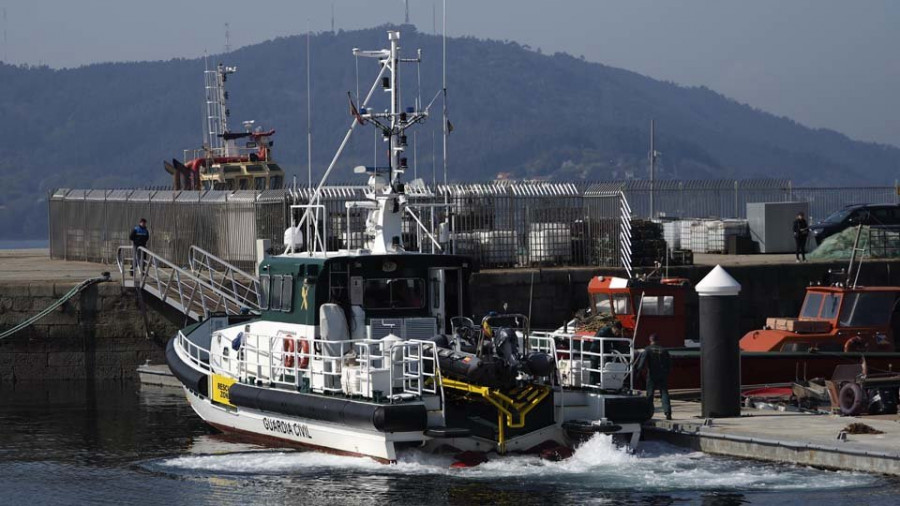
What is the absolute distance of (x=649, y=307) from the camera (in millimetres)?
25922

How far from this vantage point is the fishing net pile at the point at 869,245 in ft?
114

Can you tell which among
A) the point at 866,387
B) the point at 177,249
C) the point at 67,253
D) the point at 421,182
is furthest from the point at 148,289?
the point at 866,387

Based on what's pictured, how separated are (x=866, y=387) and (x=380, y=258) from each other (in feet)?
23.2

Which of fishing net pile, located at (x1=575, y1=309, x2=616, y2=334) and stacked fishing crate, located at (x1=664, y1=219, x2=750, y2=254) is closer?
fishing net pile, located at (x1=575, y1=309, x2=616, y2=334)

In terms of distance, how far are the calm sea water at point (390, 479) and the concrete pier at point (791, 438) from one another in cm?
20

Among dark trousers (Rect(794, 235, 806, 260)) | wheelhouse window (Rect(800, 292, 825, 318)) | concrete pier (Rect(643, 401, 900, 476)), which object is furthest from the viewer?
dark trousers (Rect(794, 235, 806, 260))

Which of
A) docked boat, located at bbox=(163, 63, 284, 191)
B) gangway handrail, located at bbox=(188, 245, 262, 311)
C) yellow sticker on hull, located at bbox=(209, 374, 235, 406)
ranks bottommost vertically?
yellow sticker on hull, located at bbox=(209, 374, 235, 406)

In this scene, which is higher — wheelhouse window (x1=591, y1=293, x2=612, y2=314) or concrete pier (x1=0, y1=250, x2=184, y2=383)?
wheelhouse window (x1=591, y1=293, x2=612, y2=314)

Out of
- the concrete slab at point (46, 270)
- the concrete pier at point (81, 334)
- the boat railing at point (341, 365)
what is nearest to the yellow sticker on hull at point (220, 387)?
the boat railing at point (341, 365)

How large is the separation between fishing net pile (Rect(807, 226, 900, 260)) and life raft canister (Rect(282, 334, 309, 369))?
17.7 metres

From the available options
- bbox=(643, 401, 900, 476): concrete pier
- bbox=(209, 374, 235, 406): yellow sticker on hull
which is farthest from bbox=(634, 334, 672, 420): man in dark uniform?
bbox=(209, 374, 235, 406): yellow sticker on hull

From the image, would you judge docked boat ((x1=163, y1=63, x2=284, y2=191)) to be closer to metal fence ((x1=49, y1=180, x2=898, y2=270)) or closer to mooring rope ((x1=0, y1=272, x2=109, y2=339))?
metal fence ((x1=49, y1=180, x2=898, y2=270))

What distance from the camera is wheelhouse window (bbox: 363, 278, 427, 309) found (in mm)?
20844

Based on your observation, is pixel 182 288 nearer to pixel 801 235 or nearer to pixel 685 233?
pixel 801 235
